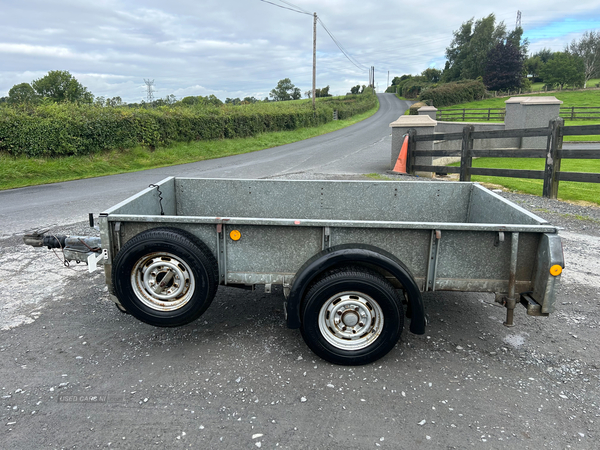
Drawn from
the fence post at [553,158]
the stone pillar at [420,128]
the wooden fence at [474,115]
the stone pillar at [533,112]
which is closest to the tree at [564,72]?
the wooden fence at [474,115]

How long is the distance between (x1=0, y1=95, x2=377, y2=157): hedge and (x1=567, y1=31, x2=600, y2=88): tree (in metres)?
66.7

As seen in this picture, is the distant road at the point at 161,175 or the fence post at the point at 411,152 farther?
the fence post at the point at 411,152

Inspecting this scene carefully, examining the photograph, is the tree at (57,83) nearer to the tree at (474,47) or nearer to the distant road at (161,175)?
the distant road at (161,175)

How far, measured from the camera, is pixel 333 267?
3461mm

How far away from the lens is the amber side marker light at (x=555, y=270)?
3.19 m

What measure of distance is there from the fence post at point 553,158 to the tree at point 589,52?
72.0 meters

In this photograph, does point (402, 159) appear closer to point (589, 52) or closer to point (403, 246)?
point (403, 246)

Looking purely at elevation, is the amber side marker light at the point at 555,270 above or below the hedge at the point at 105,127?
below

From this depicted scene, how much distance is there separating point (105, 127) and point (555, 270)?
745 inches

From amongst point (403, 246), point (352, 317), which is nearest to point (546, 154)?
point (403, 246)

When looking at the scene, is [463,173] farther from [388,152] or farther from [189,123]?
[189,123]

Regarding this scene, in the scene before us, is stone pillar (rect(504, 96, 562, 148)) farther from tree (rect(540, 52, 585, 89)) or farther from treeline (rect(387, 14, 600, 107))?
tree (rect(540, 52, 585, 89))

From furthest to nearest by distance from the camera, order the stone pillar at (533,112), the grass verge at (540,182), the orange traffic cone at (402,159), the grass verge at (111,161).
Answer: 1. the stone pillar at (533,112)
2. the grass verge at (111,161)
3. the orange traffic cone at (402,159)
4. the grass verge at (540,182)

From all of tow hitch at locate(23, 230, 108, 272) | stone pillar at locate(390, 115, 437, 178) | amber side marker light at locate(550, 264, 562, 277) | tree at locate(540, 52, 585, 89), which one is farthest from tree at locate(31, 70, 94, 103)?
tree at locate(540, 52, 585, 89)
